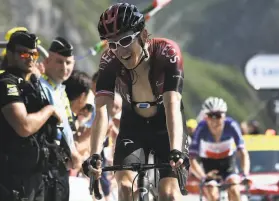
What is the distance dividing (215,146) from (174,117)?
7.26 meters

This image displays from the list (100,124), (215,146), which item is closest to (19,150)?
(100,124)

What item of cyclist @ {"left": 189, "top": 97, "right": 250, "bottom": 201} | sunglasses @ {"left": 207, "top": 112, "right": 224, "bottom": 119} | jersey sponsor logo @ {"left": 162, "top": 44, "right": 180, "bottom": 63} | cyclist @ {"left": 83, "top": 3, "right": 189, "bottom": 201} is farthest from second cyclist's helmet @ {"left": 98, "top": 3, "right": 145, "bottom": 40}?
sunglasses @ {"left": 207, "top": 112, "right": 224, "bottom": 119}

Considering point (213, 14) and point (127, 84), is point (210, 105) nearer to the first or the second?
point (127, 84)

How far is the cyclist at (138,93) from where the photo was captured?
276 inches

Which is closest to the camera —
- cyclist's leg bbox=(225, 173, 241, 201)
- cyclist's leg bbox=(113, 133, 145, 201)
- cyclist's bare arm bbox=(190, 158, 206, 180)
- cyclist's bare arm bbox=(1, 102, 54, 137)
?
cyclist's leg bbox=(113, 133, 145, 201)

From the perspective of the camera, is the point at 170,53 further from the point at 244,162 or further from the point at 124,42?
the point at 244,162

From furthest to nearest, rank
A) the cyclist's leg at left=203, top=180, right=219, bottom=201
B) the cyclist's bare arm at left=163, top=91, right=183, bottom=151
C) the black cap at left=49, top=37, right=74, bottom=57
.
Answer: the cyclist's leg at left=203, top=180, right=219, bottom=201 → the black cap at left=49, top=37, right=74, bottom=57 → the cyclist's bare arm at left=163, top=91, right=183, bottom=151

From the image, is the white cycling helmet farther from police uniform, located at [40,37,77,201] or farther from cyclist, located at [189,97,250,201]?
police uniform, located at [40,37,77,201]

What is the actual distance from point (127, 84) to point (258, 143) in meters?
9.36

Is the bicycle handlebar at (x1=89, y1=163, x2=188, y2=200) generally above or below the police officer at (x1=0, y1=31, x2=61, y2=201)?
below

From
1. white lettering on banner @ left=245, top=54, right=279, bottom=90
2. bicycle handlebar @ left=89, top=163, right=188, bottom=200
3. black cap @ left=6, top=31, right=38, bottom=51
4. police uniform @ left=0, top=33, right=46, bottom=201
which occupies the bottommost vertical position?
bicycle handlebar @ left=89, top=163, right=188, bottom=200

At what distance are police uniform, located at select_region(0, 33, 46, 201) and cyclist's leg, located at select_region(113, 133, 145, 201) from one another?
2.02 feet

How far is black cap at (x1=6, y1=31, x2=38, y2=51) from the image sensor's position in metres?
8.00

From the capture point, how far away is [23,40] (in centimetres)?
805
